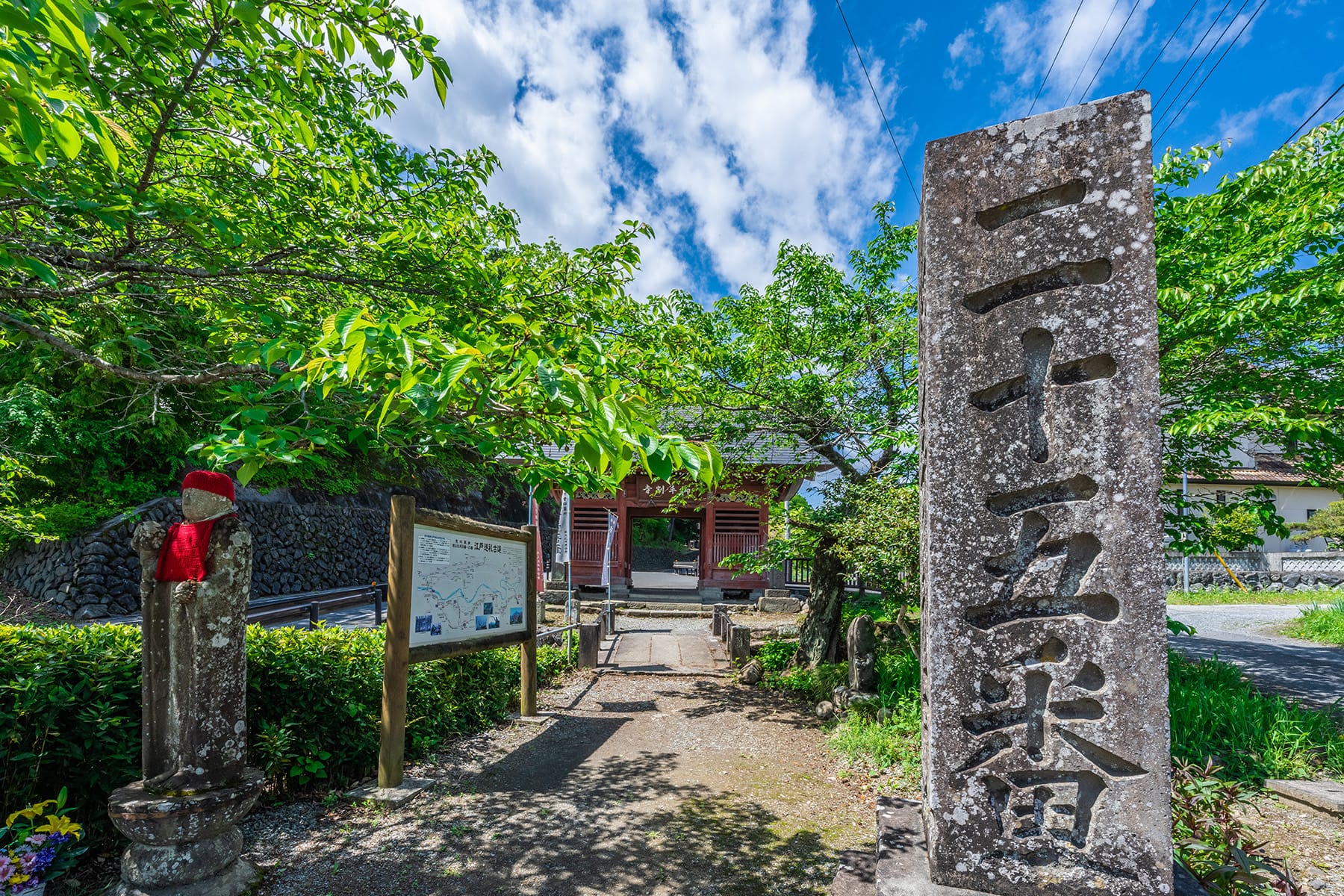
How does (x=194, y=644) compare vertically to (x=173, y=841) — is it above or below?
above

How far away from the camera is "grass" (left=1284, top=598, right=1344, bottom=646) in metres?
12.0

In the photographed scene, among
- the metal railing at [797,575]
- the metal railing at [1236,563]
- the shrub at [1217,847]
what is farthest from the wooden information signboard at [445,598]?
the metal railing at [1236,563]

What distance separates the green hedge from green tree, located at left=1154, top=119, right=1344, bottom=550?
650 centimetres

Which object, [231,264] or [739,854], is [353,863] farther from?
[231,264]

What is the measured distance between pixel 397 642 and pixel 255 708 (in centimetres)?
93

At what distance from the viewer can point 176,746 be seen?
3217 millimetres

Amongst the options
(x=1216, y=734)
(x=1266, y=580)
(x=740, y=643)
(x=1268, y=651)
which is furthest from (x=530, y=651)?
(x=1266, y=580)

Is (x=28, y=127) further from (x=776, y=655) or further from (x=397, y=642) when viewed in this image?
(x=776, y=655)

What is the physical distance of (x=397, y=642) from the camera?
4801mm

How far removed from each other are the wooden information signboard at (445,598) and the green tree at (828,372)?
2.82 metres

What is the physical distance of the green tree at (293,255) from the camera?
2.07 m

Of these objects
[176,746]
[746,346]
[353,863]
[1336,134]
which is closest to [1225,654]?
[1336,134]

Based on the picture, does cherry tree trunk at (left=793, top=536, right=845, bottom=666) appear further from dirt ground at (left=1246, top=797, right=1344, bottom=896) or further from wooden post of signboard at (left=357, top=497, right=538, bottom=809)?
dirt ground at (left=1246, top=797, right=1344, bottom=896)

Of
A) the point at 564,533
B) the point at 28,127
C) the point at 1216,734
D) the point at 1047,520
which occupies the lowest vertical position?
the point at 1216,734
